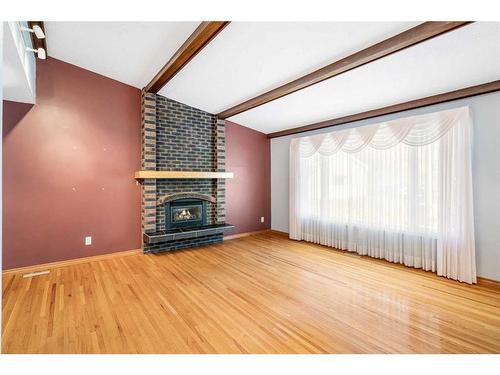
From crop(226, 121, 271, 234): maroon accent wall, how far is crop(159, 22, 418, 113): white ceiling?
148 cm

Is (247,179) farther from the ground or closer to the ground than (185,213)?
farther from the ground

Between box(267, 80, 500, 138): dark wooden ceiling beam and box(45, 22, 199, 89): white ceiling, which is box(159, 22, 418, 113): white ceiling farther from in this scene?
box(267, 80, 500, 138): dark wooden ceiling beam

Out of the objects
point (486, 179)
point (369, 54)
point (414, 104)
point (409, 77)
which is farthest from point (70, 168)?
point (486, 179)

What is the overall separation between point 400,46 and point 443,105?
1.51 metres

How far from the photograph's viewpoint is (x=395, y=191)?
3826 mm

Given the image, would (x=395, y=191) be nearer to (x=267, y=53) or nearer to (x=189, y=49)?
(x=267, y=53)

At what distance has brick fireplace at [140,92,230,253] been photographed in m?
4.43

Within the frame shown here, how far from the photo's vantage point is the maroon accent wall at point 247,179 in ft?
18.3

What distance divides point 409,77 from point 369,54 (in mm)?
773

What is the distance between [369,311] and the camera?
98.1 inches

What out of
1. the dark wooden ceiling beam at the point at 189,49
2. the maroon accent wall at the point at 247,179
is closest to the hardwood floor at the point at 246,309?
the maroon accent wall at the point at 247,179

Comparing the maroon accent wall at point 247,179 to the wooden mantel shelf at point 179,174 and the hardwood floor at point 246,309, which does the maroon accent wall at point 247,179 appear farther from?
the hardwood floor at point 246,309

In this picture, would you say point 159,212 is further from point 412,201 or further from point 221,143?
point 412,201
